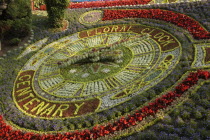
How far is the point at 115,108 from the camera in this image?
→ 861cm

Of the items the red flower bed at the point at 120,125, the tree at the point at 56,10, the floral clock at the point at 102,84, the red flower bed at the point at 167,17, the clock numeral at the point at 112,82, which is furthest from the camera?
the tree at the point at 56,10

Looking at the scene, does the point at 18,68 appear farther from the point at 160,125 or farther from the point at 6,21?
the point at 160,125

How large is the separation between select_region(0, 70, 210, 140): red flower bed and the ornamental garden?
4 centimetres

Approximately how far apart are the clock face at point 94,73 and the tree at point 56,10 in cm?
279

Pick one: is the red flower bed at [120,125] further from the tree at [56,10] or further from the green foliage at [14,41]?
the tree at [56,10]

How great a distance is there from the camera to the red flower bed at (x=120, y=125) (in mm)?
7500

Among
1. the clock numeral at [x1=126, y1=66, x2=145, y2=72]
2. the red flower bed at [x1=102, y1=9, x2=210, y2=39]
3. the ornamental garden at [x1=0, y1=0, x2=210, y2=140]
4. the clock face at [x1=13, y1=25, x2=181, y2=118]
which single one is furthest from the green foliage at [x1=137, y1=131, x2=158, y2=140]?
the red flower bed at [x1=102, y1=9, x2=210, y2=39]

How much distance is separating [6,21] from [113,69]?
29.3 feet

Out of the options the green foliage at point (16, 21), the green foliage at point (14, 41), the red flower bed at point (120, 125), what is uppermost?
the green foliage at point (16, 21)

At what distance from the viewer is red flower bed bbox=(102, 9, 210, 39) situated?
12400 millimetres

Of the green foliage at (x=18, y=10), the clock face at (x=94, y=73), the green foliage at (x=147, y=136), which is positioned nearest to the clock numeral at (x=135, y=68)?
the clock face at (x=94, y=73)

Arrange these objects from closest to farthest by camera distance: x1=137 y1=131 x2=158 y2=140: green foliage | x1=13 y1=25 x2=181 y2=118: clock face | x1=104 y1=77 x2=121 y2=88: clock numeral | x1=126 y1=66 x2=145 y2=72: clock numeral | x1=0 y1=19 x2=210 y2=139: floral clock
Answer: x1=137 y1=131 x2=158 y2=140: green foliage < x1=0 y1=19 x2=210 y2=139: floral clock < x1=13 y1=25 x2=181 y2=118: clock face < x1=104 y1=77 x2=121 y2=88: clock numeral < x1=126 y1=66 x2=145 y2=72: clock numeral

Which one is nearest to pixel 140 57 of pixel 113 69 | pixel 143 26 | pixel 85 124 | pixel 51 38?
pixel 113 69

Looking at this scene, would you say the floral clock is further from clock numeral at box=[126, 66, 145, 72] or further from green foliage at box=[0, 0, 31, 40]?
green foliage at box=[0, 0, 31, 40]
